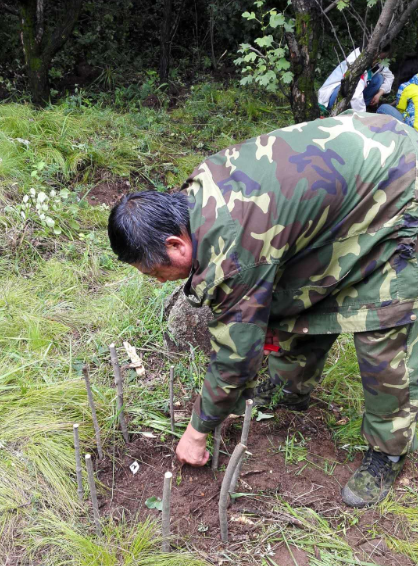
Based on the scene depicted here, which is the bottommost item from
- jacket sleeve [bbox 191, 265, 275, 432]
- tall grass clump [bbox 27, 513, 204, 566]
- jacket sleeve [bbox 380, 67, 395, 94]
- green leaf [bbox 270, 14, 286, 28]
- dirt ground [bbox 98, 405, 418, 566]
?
dirt ground [bbox 98, 405, 418, 566]

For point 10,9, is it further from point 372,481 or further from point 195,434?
point 372,481

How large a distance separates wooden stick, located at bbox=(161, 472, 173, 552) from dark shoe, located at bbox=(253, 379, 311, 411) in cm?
89

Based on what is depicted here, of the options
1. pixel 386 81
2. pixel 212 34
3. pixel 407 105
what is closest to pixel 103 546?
pixel 407 105

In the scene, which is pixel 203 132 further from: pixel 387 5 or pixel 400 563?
pixel 400 563

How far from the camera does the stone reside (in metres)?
2.83

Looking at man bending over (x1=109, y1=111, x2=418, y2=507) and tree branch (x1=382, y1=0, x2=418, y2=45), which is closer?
man bending over (x1=109, y1=111, x2=418, y2=507)

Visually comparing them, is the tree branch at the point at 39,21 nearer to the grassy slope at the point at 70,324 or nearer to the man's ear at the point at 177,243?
the grassy slope at the point at 70,324

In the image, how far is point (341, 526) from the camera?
2.11 metres

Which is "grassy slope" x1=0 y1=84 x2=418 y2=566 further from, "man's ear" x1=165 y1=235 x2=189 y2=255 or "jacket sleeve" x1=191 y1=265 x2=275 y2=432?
"man's ear" x1=165 y1=235 x2=189 y2=255

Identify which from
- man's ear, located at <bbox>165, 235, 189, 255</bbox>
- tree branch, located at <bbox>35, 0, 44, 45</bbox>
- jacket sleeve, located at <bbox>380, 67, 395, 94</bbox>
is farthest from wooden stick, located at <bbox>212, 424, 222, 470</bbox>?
tree branch, located at <bbox>35, 0, 44, 45</bbox>

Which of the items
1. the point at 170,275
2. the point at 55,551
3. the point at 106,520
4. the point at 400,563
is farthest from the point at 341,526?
the point at 170,275

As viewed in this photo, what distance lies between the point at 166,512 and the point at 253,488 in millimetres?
603

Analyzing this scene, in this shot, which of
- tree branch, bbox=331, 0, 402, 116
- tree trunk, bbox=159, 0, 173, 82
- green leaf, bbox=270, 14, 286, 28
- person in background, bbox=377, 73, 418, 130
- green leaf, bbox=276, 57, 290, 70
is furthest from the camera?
tree trunk, bbox=159, 0, 173, 82

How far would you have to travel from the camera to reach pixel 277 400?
2.56m
